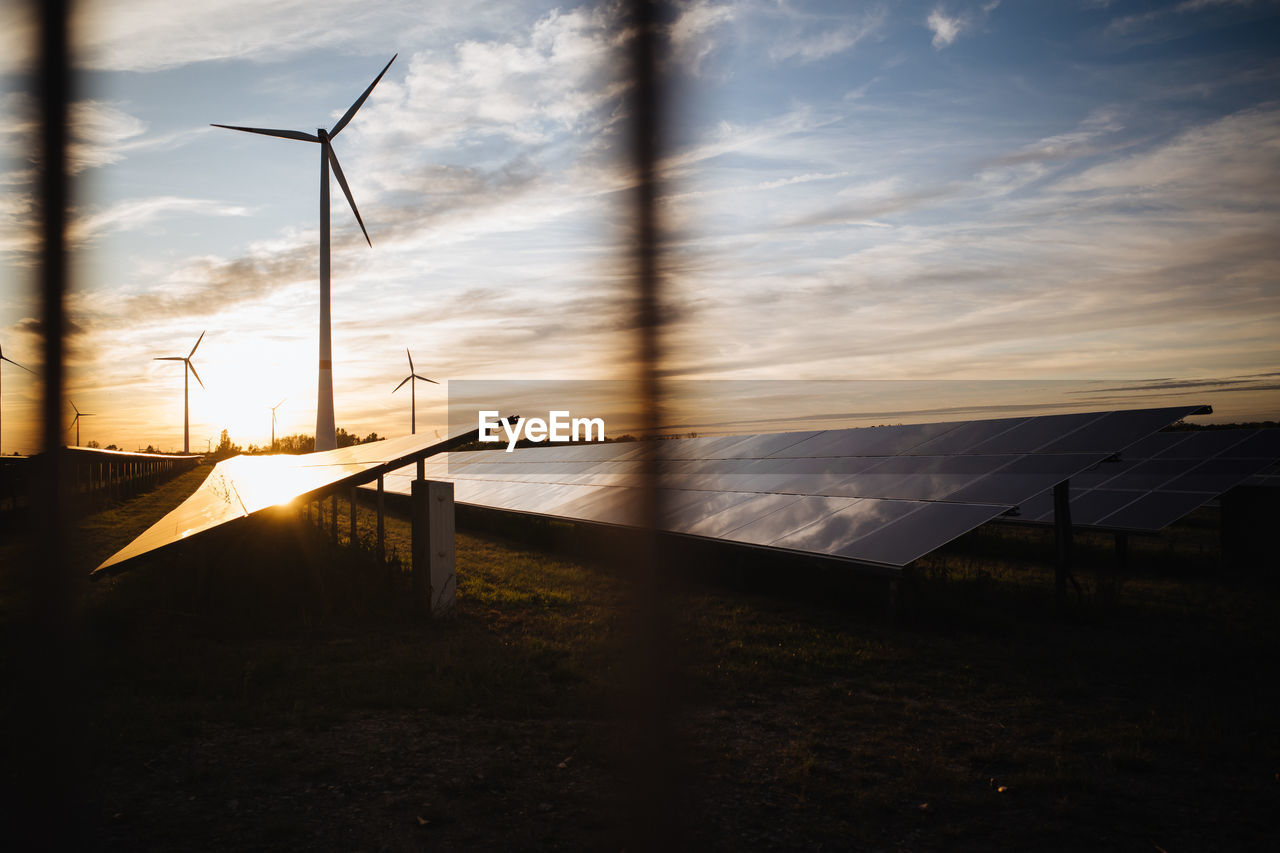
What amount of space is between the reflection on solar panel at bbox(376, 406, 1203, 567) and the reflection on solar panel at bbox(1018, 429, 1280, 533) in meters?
2.92

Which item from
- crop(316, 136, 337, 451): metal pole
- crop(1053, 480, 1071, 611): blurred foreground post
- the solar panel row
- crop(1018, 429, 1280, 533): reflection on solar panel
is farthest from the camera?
crop(316, 136, 337, 451): metal pole

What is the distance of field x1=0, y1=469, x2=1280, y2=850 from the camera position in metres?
5.65

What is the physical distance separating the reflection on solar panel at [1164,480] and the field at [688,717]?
140 inches

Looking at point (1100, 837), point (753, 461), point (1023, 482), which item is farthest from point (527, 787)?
point (753, 461)

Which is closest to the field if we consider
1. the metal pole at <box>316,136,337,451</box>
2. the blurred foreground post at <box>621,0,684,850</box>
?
the blurred foreground post at <box>621,0,684,850</box>

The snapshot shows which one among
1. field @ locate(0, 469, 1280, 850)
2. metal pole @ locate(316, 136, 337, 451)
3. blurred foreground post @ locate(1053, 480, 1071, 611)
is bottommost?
field @ locate(0, 469, 1280, 850)

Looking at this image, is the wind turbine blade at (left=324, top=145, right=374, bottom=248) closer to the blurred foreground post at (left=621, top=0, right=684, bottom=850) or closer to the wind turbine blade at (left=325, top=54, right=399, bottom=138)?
the wind turbine blade at (left=325, top=54, right=399, bottom=138)

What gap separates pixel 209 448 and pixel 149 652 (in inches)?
6261

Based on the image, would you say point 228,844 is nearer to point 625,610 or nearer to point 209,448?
point 625,610

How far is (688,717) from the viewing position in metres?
7.88

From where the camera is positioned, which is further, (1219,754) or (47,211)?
(47,211)

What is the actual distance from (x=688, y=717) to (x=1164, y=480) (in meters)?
17.3

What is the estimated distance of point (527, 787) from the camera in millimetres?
6238

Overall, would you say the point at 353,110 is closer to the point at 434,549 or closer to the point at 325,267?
the point at 325,267
